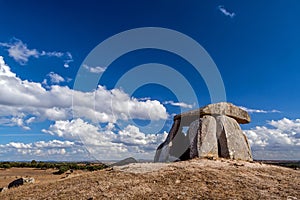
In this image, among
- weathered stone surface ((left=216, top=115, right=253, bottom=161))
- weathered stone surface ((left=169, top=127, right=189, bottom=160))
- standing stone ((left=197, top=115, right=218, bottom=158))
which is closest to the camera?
standing stone ((left=197, top=115, right=218, bottom=158))

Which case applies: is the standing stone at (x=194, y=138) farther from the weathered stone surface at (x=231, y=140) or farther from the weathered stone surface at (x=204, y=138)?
the weathered stone surface at (x=231, y=140)

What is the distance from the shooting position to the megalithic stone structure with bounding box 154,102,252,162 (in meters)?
14.9

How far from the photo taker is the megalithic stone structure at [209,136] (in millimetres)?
14938

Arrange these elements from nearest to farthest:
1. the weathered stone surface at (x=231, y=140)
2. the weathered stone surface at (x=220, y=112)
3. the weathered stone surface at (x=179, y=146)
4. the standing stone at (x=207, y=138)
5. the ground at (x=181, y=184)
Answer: the ground at (x=181, y=184), the standing stone at (x=207, y=138), the weathered stone surface at (x=231, y=140), the weathered stone surface at (x=179, y=146), the weathered stone surface at (x=220, y=112)

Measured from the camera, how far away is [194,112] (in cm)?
1738

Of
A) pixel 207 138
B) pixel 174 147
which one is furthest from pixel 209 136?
pixel 174 147

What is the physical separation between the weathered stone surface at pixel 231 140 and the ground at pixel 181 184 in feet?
10.8

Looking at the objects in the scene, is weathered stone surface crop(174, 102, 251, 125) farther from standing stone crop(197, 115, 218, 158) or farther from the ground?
the ground

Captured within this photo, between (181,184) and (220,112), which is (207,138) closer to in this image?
(220,112)

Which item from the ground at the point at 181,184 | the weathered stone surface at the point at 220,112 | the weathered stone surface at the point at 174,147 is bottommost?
the ground at the point at 181,184

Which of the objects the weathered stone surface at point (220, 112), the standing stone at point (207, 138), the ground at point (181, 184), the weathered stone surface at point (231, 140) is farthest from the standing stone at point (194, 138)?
the ground at point (181, 184)

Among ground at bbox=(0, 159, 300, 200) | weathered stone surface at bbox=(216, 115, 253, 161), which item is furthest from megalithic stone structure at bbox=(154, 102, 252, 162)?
ground at bbox=(0, 159, 300, 200)

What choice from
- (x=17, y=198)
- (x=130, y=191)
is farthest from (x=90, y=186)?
(x=17, y=198)

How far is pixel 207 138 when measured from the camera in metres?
15.1
